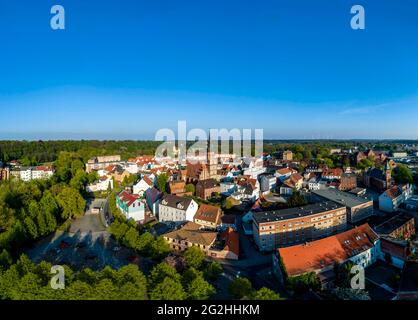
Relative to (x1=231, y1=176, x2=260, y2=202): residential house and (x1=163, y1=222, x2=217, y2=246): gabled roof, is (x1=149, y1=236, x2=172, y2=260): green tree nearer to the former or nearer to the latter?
(x1=163, y1=222, x2=217, y2=246): gabled roof

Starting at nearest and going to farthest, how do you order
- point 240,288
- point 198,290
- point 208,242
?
point 198,290 → point 240,288 → point 208,242

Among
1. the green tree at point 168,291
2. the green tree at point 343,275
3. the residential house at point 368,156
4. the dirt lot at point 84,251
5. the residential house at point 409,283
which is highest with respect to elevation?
the residential house at point 368,156

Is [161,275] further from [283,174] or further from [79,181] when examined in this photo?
[283,174]

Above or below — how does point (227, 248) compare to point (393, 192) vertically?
below

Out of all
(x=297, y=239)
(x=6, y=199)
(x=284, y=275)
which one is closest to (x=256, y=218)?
(x=297, y=239)

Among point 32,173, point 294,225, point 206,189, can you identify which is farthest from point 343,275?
point 32,173

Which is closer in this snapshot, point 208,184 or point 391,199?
point 391,199

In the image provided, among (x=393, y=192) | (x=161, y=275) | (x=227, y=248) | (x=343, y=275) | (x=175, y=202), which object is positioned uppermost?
(x=393, y=192)

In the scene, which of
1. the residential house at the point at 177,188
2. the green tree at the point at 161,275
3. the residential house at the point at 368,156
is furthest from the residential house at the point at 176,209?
the residential house at the point at 368,156

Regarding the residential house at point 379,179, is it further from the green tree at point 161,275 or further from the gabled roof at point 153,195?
the green tree at point 161,275
